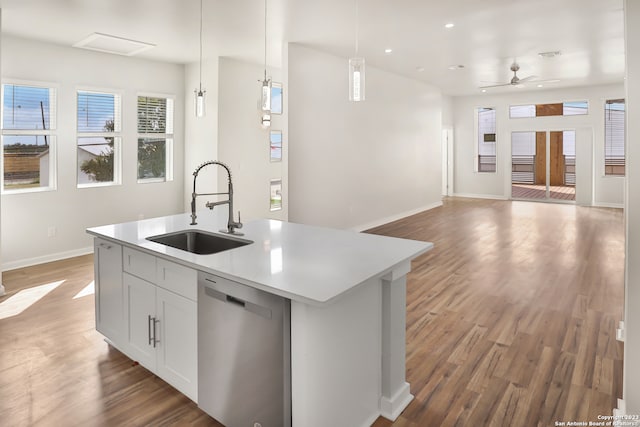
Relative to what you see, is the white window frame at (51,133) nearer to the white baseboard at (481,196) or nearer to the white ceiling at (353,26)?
the white ceiling at (353,26)

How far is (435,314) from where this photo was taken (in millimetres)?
3588

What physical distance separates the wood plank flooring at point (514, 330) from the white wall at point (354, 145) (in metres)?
1.28

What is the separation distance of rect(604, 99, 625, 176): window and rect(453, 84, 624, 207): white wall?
10 centimetres

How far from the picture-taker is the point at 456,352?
2.91m

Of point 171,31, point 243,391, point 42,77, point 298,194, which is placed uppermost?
point 171,31

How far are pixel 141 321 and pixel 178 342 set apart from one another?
392 mm

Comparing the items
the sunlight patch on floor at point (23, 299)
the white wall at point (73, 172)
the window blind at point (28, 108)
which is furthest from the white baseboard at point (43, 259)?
the window blind at point (28, 108)

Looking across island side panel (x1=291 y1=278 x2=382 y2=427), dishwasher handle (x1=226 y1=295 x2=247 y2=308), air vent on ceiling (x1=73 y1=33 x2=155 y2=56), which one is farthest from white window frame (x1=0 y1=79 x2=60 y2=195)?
island side panel (x1=291 y1=278 x2=382 y2=427)

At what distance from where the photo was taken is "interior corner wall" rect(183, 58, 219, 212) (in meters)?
6.36

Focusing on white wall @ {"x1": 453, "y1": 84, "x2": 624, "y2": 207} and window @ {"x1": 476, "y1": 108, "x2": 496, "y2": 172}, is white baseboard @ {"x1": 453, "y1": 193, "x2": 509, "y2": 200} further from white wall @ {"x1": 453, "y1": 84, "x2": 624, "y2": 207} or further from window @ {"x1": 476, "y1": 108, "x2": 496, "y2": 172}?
window @ {"x1": 476, "y1": 108, "x2": 496, "y2": 172}

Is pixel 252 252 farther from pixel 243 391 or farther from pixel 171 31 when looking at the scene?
pixel 171 31

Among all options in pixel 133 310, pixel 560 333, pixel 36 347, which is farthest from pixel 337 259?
pixel 36 347

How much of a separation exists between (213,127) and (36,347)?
161 inches

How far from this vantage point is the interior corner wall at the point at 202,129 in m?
6.36
